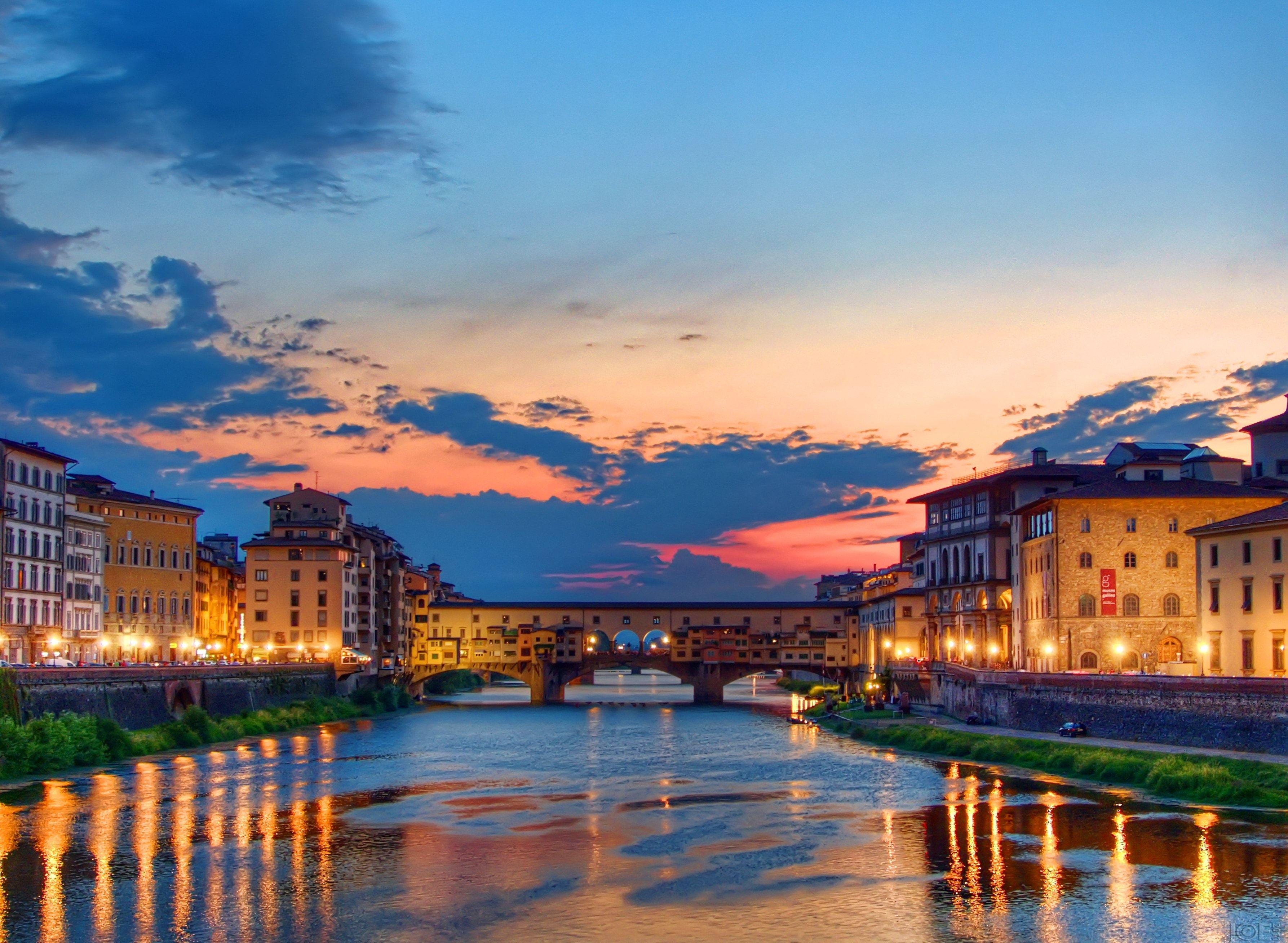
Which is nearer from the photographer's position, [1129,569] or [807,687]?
[1129,569]

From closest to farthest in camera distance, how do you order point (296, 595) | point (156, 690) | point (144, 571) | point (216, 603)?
point (156, 690) → point (144, 571) → point (296, 595) → point (216, 603)

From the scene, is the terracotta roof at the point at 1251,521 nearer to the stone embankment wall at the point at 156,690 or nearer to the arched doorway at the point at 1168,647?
the arched doorway at the point at 1168,647

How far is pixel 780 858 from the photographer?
35.0m

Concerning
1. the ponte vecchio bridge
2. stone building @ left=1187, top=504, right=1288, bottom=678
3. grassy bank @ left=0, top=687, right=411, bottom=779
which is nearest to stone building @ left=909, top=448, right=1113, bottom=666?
stone building @ left=1187, top=504, right=1288, bottom=678

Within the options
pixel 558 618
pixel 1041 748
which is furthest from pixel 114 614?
pixel 1041 748

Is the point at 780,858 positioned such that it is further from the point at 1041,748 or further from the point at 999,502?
the point at 999,502

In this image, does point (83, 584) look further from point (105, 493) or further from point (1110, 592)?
point (1110, 592)

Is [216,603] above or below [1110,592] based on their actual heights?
below

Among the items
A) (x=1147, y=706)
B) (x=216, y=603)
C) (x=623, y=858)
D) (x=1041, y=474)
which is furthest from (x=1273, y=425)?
(x=216, y=603)

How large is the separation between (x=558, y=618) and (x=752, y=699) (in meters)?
20.7

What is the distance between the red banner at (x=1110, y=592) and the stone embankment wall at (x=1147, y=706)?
7.50 m

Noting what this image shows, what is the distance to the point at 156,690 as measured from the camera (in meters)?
68.2

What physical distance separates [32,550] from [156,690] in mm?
12618

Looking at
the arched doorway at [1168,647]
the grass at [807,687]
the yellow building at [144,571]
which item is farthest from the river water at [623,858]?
the grass at [807,687]
